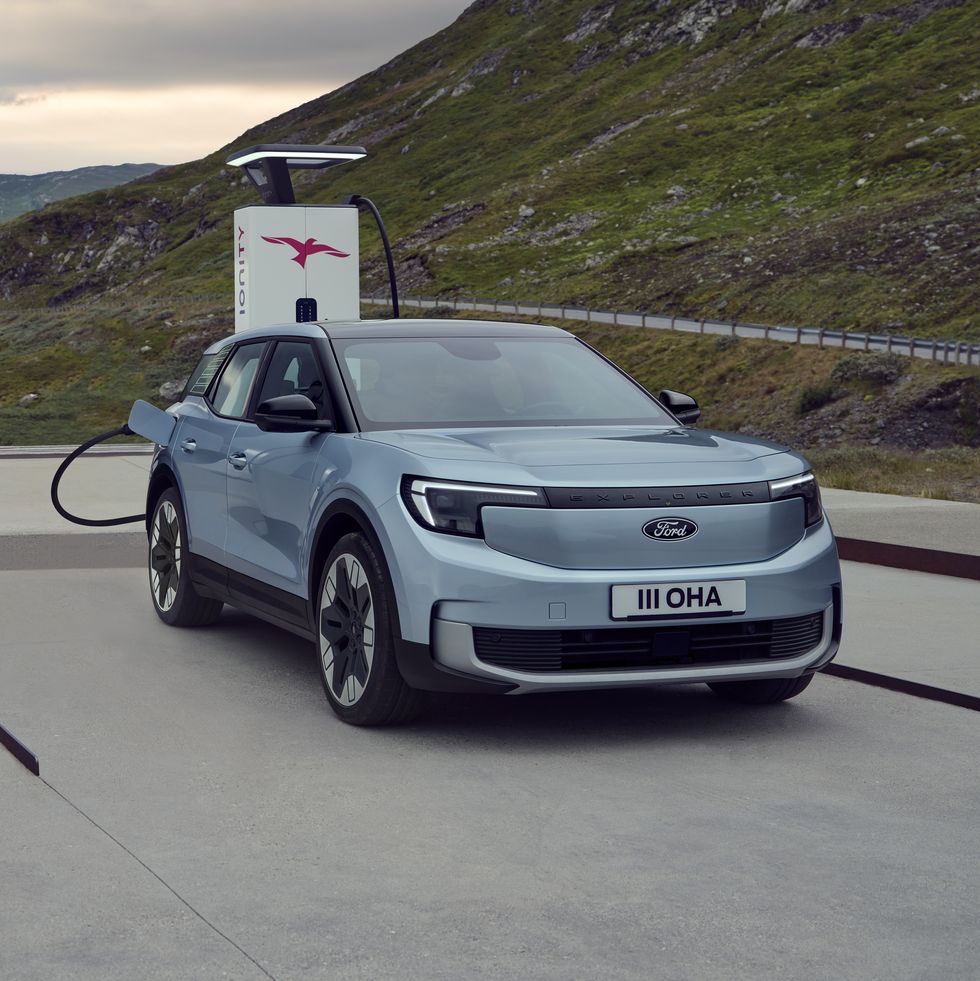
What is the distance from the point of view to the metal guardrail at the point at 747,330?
1750 inches

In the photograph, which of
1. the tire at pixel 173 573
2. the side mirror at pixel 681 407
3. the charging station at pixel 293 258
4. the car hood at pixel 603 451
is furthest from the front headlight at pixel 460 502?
the charging station at pixel 293 258

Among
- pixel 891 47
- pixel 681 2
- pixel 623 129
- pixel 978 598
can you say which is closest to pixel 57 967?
pixel 978 598

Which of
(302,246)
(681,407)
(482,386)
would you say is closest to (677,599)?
(482,386)

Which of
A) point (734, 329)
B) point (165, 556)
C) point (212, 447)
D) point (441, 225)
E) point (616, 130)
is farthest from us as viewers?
point (616, 130)

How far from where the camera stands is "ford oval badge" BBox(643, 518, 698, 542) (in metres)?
6.32

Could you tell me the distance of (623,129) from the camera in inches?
4951

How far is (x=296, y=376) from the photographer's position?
26.3 ft

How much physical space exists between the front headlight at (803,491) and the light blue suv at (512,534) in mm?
10

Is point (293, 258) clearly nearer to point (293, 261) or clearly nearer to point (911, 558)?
point (293, 261)

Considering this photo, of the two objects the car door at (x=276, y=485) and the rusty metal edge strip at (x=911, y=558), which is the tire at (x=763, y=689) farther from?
the rusty metal edge strip at (x=911, y=558)

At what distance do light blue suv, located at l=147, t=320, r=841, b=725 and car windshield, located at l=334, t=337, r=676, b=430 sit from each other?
11 mm

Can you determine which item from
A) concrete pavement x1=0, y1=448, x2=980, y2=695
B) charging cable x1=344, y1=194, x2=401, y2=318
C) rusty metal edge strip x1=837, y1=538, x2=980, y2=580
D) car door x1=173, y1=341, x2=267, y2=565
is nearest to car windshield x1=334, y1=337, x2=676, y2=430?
car door x1=173, y1=341, x2=267, y2=565

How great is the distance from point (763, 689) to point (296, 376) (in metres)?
2.69

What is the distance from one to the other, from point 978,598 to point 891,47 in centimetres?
10962
